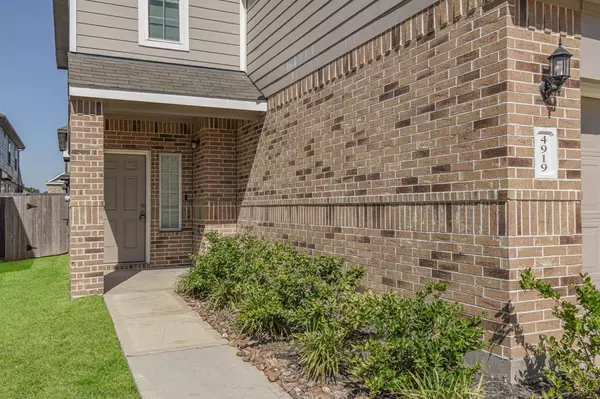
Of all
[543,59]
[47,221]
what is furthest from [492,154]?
[47,221]

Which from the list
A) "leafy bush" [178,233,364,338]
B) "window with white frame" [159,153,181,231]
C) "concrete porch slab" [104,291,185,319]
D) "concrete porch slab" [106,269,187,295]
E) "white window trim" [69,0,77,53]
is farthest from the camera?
"window with white frame" [159,153,181,231]

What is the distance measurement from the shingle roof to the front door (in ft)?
6.95

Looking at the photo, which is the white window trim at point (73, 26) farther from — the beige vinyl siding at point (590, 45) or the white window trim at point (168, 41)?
the beige vinyl siding at point (590, 45)

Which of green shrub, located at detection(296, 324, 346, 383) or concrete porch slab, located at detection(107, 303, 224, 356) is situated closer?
green shrub, located at detection(296, 324, 346, 383)

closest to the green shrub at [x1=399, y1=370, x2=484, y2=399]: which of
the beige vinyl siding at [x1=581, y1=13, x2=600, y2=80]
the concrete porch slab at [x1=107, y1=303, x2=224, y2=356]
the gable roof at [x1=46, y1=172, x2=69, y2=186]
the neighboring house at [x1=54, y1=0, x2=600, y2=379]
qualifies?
the neighboring house at [x1=54, y1=0, x2=600, y2=379]

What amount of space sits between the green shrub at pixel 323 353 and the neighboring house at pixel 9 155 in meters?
23.6

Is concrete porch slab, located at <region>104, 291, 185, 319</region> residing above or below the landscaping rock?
above

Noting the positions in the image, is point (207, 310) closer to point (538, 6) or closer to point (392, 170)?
point (392, 170)

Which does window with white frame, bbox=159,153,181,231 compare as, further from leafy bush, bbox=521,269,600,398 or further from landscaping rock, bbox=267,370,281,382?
leafy bush, bbox=521,269,600,398

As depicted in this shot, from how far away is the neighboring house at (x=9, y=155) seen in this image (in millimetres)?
25688

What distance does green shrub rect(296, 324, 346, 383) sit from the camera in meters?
3.61

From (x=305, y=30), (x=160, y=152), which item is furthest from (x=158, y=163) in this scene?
(x=305, y=30)

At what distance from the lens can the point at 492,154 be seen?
11.7 feet

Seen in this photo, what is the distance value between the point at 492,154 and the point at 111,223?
765cm
